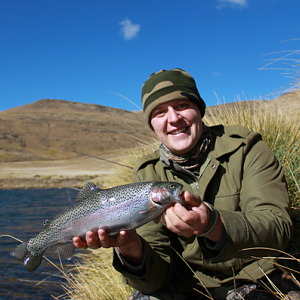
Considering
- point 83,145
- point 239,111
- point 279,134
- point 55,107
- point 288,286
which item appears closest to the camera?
point 288,286

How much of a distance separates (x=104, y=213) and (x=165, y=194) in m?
0.49

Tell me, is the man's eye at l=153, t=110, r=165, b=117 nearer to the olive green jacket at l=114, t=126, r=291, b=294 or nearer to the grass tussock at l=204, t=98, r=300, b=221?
the olive green jacket at l=114, t=126, r=291, b=294

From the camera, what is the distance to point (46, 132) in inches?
2867

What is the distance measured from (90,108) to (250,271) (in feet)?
382

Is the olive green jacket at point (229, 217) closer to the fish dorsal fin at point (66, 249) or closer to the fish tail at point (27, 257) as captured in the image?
the fish dorsal fin at point (66, 249)

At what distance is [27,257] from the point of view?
2188 millimetres

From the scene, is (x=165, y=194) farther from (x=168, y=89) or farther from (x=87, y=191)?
(x=168, y=89)

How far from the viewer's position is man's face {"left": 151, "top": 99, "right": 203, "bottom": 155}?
2406 millimetres

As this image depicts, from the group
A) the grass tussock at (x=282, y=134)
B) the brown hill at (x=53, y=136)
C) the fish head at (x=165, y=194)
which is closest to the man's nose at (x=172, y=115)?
the fish head at (x=165, y=194)

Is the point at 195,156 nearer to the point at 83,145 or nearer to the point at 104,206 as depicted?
the point at 104,206

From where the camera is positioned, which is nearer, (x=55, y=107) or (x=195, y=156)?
(x=195, y=156)

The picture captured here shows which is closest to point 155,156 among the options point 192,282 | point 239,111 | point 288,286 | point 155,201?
point 155,201

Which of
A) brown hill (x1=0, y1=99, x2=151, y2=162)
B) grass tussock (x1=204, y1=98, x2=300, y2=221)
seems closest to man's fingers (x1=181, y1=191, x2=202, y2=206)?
grass tussock (x1=204, y1=98, x2=300, y2=221)

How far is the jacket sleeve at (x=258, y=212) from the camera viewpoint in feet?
5.47
